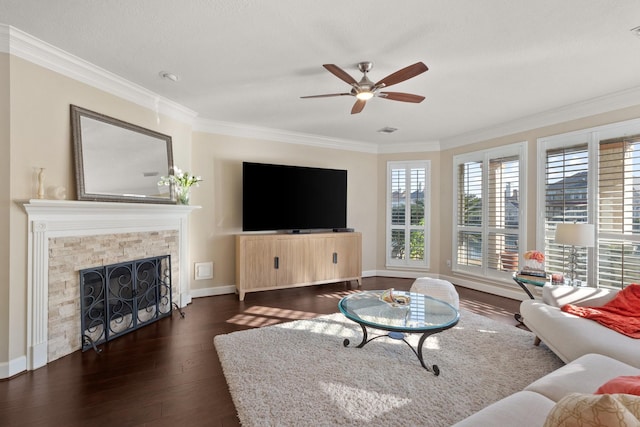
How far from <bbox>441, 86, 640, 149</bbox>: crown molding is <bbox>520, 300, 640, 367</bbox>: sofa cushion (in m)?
2.63

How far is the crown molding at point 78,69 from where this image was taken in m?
2.39

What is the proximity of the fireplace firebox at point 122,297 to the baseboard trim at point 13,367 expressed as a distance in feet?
1.33

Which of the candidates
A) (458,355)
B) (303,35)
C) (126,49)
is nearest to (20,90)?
(126,49)

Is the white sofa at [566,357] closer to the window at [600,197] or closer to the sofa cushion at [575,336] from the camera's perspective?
the sofa cushion at [575,336]

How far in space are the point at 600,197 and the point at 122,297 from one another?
5.61 m

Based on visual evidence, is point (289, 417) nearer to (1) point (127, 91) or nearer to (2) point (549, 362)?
(2) point (549, 362)

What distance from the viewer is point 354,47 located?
2.52m

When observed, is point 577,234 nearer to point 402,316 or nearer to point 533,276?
point 533,276

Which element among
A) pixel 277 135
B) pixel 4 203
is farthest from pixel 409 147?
pixel 4 203

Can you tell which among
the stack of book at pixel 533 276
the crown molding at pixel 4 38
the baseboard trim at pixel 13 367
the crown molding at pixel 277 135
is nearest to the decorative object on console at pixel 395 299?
the stack of book at pixel 533 276

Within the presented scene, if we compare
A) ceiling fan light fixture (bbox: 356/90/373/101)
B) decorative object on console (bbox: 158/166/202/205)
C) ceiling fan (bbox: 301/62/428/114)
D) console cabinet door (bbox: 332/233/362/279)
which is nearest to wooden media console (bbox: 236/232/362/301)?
console cabinet door (bbox: 332/233/362/279)

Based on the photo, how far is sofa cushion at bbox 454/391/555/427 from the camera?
49.9 inches

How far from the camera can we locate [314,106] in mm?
3912

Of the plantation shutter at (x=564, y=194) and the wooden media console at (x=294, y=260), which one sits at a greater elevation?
the plantation shutter at (x=564, y=194)
